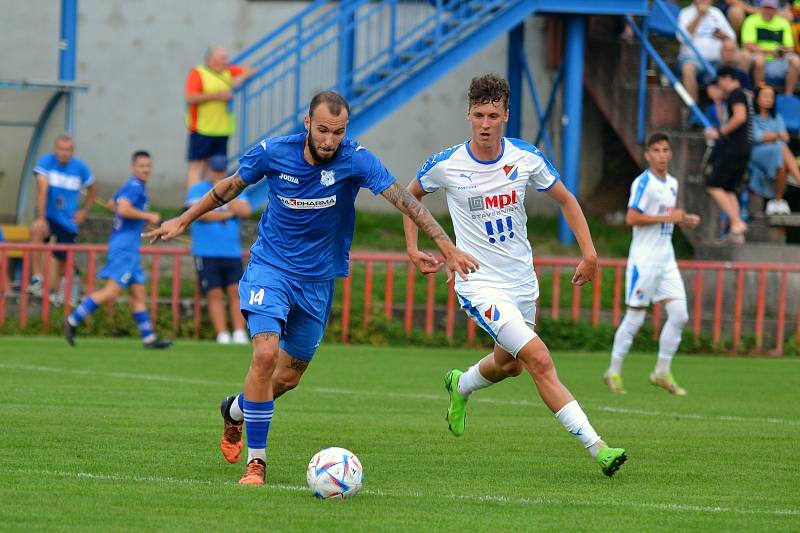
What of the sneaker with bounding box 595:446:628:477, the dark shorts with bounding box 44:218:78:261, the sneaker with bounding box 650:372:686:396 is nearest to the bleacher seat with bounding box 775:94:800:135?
the sneaker with bounding box 650:372:686:396

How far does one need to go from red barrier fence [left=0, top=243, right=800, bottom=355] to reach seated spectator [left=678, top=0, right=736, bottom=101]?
12.8ft

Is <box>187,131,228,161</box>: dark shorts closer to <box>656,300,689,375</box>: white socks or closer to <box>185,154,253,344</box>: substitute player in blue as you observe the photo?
<box>185,154,253,344</box>: substitute player in blue

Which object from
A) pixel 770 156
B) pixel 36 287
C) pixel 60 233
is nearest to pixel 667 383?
pixel 770 156

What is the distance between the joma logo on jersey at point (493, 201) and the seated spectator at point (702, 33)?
13.1 meters

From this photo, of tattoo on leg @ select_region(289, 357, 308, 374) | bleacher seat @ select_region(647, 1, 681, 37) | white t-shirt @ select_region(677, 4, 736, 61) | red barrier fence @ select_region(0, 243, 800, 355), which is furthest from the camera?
bleacher seat @ select_region(647, 1, 681, 37)

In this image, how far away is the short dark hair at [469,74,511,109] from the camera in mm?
8375

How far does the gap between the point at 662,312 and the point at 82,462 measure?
1168cm

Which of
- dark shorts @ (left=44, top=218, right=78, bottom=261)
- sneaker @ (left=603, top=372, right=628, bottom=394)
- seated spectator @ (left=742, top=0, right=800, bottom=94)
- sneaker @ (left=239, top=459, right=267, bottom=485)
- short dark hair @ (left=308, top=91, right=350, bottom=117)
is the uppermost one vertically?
seated spectator @ (left=742, top=0, right=800, bottom=94)

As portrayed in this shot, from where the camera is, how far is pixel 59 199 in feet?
60.3

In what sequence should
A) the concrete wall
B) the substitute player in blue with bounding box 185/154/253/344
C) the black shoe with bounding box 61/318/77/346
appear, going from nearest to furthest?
1. the black shoe with bounding box 61/318/77/346
2. the substitute player in blue with bounding box 185/154/253/344
3. the concrete wall

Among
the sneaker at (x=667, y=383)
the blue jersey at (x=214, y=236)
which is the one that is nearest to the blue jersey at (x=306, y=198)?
the sneaker at (x=667, y=383)

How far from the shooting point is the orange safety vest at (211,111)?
755 inches

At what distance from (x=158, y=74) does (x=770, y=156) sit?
10.1 meters

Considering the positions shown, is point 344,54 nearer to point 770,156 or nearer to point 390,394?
point 770,156
